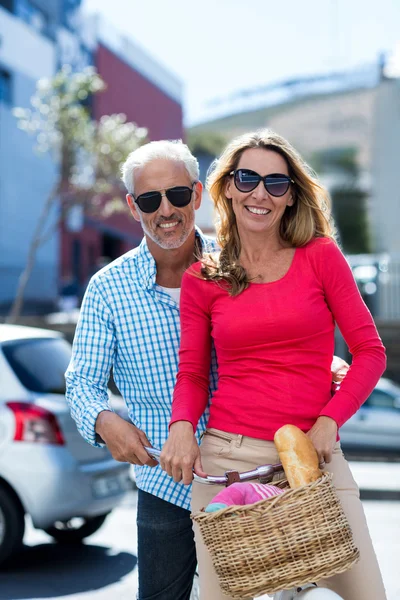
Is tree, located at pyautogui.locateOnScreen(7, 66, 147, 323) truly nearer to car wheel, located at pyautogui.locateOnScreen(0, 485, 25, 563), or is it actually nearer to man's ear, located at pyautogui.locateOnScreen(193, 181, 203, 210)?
car wheel, located at pyautogui.locateOnScreen(0, 485, 25, 563)

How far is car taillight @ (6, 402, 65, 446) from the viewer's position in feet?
20.6

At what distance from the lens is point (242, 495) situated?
7.17 feet

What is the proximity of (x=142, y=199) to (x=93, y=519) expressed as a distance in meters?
4.62

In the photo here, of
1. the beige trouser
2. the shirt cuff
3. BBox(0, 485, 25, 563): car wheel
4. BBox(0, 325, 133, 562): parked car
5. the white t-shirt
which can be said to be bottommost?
BBox(0, 485, 25, 563): car wheel

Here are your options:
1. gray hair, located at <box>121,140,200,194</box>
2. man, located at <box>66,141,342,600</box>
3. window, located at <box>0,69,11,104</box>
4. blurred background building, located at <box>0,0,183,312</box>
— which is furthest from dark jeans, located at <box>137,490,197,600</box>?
window, located at <box>0,69,11,104</box>

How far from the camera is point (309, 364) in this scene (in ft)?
8.28

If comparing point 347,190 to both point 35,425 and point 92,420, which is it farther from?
point 92,420

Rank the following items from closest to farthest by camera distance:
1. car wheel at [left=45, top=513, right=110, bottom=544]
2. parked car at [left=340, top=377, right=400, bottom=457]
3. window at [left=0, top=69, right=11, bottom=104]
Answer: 1. car wheel at [left=45, top=513, right=110, bottom=544]
2. parked car at [left=340, top=377, right=400, bottom=457]
3. window at [left=0, top=69, right=11, bottom=104]

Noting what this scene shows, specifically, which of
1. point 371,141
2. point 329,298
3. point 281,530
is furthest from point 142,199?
point 371,141

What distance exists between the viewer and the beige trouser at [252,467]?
237cm

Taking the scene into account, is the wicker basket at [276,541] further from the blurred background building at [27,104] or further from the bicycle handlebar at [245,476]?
the blurred background building at [27,104]

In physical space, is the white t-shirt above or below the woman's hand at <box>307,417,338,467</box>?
above

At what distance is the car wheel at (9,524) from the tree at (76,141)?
1610 cm

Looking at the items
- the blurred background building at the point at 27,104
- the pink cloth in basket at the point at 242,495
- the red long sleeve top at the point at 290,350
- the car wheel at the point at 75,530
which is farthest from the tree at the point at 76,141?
the pink cloth in basket at the point at 242,495
